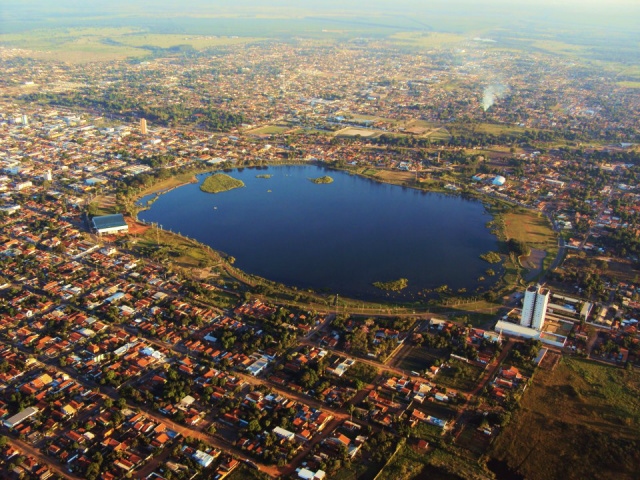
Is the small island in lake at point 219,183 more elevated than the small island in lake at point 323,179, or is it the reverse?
the small island in lake at point 219,183

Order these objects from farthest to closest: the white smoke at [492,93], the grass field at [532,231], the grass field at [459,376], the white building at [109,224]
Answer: the white smoke at [492,93] < the grass field at [532,231] < the white building at [109,224] < the grass field at [459,376]

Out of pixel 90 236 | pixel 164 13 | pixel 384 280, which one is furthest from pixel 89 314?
pixel 164 13

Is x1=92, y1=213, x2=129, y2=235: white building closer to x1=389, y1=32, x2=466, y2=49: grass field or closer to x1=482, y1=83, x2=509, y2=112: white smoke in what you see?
x1=482, y1=83, x2=509, y2=112: white smoke

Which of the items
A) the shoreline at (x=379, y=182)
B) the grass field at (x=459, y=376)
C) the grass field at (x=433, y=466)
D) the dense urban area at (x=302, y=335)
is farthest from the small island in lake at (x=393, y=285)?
the grass field at (x=433, y=466)

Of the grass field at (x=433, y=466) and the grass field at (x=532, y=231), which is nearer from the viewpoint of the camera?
the grass field at (x=433, y=466)

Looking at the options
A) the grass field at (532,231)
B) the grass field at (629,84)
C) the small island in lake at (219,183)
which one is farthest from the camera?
the grass field at (629,84)

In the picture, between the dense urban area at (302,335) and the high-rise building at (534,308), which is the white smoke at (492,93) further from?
the high-rise building at (534,308)

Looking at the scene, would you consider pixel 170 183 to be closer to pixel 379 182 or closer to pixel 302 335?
pixel 379 182

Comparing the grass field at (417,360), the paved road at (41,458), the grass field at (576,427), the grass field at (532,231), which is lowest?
the grass field at (532,231)
